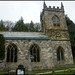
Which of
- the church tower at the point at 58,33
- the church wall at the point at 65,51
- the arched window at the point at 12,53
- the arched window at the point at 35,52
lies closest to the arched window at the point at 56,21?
the church tower at the point at 58,33

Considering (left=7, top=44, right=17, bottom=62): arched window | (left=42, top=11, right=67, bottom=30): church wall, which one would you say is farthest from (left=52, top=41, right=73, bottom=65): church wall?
(left=7, top=44, right=17, bottom=62): arched window

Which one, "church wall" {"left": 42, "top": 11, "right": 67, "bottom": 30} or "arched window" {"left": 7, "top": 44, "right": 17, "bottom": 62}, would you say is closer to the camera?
"arched window" {"left": 7, "top": 44, "right": 17, "bottom": 62}

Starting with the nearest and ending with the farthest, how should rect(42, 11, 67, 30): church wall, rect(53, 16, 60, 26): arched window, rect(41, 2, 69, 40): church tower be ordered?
1. rect(41, 2, 69, 40): church tower
2. rect(42, 11, 67, 30): church wall
3. rect(53, 16, 60, 26): arched window

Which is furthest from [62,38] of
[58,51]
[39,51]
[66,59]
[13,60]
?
[13,60]

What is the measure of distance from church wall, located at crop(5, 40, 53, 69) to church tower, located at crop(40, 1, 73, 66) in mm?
1688

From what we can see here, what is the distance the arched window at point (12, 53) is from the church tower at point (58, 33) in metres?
7.90

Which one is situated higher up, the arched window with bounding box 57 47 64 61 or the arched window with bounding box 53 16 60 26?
the arched window with bounding box 53 16 60 26

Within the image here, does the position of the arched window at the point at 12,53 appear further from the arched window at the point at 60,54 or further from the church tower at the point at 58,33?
the arched window at the point at 60,54

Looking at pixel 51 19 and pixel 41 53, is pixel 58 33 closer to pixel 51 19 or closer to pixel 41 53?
pixel 51 19

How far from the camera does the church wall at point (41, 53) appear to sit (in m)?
18.8

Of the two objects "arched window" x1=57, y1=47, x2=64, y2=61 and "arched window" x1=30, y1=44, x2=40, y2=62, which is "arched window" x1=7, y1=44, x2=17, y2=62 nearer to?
"arched window" x1=30, y1=44, x2=40, y2=62

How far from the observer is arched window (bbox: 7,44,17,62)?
18925mm

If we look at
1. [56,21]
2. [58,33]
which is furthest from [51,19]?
[58,33]

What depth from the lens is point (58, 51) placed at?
21734 mm
